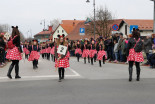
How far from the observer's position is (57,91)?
291 inches

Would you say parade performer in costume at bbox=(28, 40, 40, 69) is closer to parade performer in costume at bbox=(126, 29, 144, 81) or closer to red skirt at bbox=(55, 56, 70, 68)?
red skirt at bbox=(55, 56, 70, 68)

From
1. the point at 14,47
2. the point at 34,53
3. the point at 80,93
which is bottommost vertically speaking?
the point at 80,93

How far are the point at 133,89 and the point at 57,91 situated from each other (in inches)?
84.7

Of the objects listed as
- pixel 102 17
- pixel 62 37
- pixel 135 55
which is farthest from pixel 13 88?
pixel 102 17

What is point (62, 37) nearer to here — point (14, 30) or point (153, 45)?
point (14, 30)

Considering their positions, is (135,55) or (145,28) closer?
(135,55)

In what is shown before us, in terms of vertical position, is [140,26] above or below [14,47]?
above

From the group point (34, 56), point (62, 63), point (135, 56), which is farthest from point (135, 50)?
point (34, 56)

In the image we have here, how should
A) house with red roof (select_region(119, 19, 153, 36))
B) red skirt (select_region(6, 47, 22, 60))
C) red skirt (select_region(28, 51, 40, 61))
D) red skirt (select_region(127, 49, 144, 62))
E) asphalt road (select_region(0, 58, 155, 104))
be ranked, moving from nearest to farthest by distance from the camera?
asphalt road (select_region(0, 58, 155, 104)) < red skirt (select_region(127, 49, 144, 62)) < red skirt (select_region(6, 47, 22, 60)) < red skirt (select_region(28, 51, 40, 61)) < house with red roof (select_region(119, 19, 153, 36))

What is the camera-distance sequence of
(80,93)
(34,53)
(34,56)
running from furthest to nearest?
1. (34,53)
2. (34,56)
3. (80,93)

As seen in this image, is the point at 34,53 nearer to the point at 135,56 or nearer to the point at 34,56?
the point at 34,56

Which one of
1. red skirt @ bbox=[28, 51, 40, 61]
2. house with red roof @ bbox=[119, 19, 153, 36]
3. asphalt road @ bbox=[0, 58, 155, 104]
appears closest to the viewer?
asphalt road @ bbox=[0, 58, 155, 104]

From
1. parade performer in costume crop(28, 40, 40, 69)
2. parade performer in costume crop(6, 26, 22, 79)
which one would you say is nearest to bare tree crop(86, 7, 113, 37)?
parade performer in costume crop(28, 40, 40, 69)

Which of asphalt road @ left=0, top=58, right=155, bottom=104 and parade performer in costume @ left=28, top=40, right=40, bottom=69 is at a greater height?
parade performer in costume @ left=28, top=40, right=40, bottom=69
